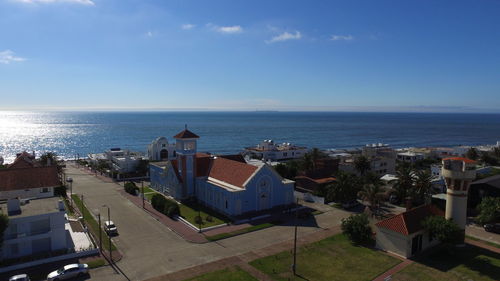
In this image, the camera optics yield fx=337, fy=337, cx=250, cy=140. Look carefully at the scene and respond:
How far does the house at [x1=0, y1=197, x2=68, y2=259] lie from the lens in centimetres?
3322

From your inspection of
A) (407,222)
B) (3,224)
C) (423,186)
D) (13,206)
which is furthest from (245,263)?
(423,186)

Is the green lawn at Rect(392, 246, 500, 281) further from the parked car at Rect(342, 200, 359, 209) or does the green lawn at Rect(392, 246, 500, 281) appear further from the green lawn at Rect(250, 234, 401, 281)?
the parked car at Rect(342, 200, 359, 209)

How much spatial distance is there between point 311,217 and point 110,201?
108 ft

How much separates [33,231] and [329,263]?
2999cm

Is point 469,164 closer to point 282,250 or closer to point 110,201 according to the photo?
point 282,250

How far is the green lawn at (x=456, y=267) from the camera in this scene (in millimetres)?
30078

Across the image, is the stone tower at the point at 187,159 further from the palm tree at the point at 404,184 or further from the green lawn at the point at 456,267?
the green lawn at the point at 456,267

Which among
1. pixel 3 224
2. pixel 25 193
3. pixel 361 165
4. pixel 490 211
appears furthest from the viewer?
pixel 361 165

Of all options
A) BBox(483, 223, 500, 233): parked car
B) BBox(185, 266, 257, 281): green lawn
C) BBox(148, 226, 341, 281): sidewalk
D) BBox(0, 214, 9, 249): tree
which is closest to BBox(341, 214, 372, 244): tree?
BBox(148, 226, 341, 281): sidewalk

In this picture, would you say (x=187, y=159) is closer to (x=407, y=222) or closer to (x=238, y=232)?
(x=238, y=232)

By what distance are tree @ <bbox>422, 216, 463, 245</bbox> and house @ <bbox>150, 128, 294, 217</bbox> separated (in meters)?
20.3

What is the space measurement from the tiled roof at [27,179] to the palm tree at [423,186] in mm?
51915

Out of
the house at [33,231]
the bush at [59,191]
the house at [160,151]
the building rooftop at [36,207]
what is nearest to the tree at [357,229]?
the house at [33,231]

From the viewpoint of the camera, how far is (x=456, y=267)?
32062 mm
